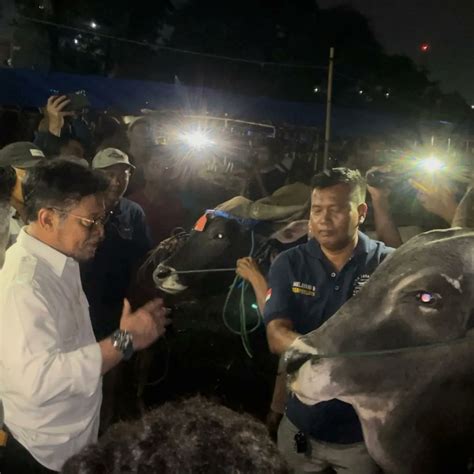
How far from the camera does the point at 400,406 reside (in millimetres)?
1321

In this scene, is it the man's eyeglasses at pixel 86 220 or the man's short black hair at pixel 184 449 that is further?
the man's eyeglasses at pixel 86 220

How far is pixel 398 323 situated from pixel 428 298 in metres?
0.09

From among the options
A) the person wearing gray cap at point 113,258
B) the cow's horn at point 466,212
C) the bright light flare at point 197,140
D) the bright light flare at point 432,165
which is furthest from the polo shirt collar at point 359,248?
the bright light flare at point 197,140

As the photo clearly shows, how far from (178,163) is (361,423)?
1747 millimetres

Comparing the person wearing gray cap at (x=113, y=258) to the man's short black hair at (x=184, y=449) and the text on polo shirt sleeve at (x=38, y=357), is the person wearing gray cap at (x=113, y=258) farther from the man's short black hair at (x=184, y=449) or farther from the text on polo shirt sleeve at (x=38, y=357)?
the man's short black hair at (x=184, y=449)

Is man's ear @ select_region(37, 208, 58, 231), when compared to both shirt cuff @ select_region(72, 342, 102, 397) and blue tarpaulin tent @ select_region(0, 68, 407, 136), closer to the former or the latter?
shirt cuff @ select_region(72, 342, 102, 397)

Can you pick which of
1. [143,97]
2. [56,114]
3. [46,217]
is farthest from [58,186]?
[143,97]

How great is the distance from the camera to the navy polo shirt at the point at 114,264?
7.08ft

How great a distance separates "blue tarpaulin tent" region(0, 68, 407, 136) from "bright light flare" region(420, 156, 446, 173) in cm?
314

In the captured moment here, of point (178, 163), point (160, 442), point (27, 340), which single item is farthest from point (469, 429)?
point (178, 163)

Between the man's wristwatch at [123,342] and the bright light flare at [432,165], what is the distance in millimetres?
1045

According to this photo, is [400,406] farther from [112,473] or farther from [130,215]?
[130,215]

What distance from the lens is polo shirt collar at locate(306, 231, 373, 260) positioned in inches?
61.4

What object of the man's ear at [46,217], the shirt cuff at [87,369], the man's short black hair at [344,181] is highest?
the man's short black hair at [344,181]
